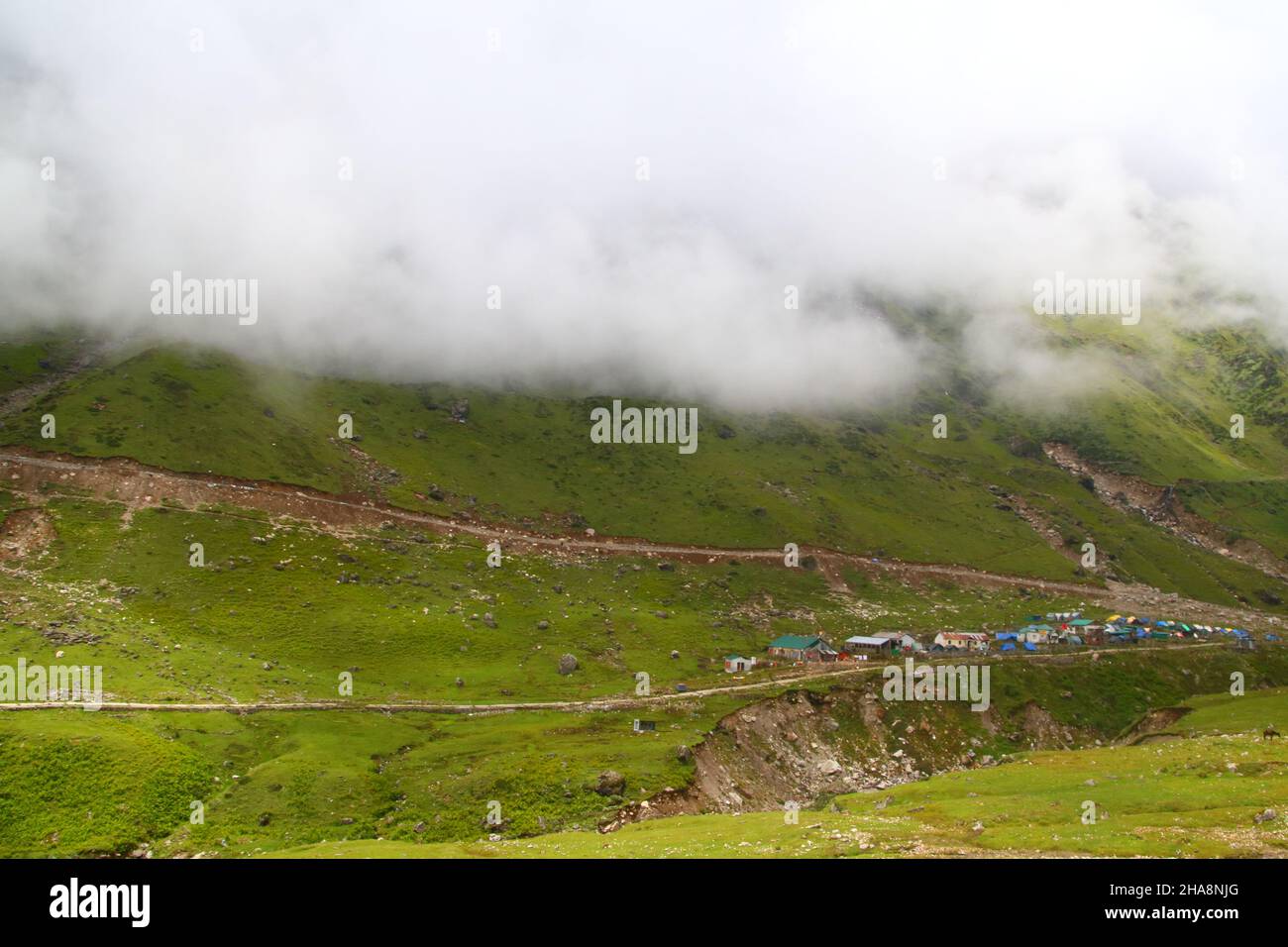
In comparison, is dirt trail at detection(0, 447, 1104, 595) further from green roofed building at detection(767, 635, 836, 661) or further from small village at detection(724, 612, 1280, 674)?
green roofed building at detection(767, 635, 836, 661)

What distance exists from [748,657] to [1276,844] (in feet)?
259

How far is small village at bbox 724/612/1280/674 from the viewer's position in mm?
113562

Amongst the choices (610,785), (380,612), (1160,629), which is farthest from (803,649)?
(1160,629)

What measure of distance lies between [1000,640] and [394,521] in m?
98.8

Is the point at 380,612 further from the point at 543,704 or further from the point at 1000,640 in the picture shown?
the point at 1000,640

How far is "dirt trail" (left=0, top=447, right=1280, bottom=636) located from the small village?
70.5 feet

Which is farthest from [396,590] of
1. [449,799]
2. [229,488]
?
[449,799]

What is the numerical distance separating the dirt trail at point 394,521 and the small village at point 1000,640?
2149 centimetres

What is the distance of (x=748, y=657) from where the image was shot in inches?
4444

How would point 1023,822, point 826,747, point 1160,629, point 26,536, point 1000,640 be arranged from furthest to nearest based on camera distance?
1. point 1160,629
2. point 1000,640
3. point 26,536
4. point 826,747
5. point 1023,822

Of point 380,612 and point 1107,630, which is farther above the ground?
point 380,612

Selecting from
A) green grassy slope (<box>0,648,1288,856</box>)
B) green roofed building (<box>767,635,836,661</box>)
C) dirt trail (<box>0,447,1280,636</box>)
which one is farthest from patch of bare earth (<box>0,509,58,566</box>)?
green roofed building (<box>767,635,836,661</box>)

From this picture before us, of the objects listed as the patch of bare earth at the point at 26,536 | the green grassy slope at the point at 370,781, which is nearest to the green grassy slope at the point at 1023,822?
the green grassy slope at the point at 370,781

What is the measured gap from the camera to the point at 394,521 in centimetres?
14312
